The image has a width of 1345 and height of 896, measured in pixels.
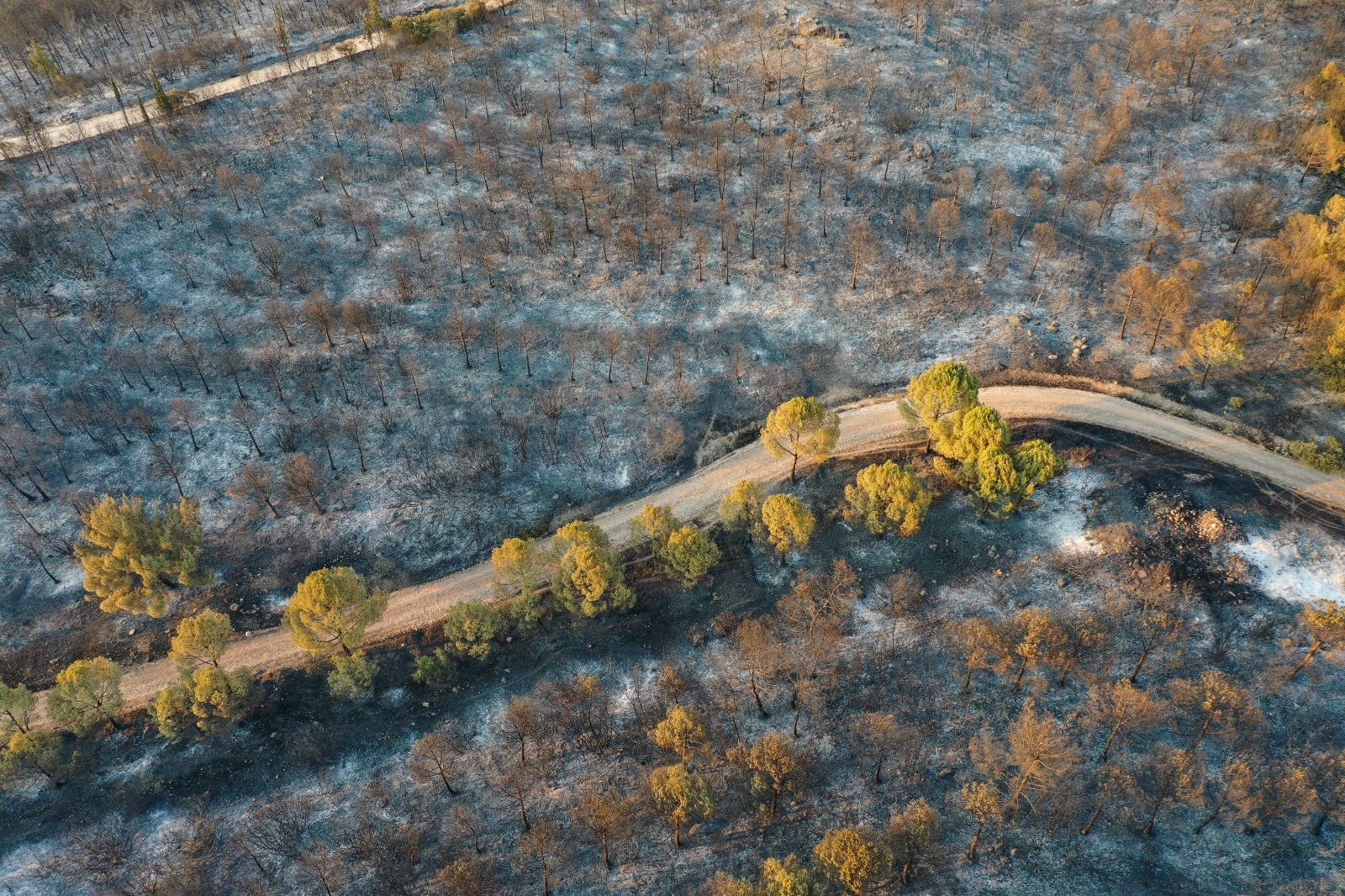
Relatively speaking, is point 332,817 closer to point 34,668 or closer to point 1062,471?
point 34,668

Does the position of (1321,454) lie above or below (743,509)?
below

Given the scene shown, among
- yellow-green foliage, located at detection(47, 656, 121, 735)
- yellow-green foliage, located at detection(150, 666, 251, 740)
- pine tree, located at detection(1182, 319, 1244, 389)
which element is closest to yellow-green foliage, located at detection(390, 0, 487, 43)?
yellow-green foliage, located at detection(150, 666, 251, 740)

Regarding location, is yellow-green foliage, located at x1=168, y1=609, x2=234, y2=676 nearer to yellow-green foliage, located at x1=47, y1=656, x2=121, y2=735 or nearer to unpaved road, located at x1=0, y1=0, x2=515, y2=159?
yellow-green foliage, located at x1=47, y1=656, x2=121, y2=735

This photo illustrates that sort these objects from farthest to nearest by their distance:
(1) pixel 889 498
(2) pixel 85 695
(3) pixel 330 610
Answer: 1. (1) pixel 889 498
2. (3) pixel 330 610
3. (2) pixel 85 695

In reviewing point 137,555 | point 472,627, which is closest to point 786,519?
point 472,627

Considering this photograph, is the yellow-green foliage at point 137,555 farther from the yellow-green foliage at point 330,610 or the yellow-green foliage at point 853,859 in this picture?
the yellow-green foliage at point 853,859

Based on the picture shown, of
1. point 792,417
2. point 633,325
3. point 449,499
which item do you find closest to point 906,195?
point 633,325

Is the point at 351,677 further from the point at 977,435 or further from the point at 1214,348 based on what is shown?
the point at 1214,348
